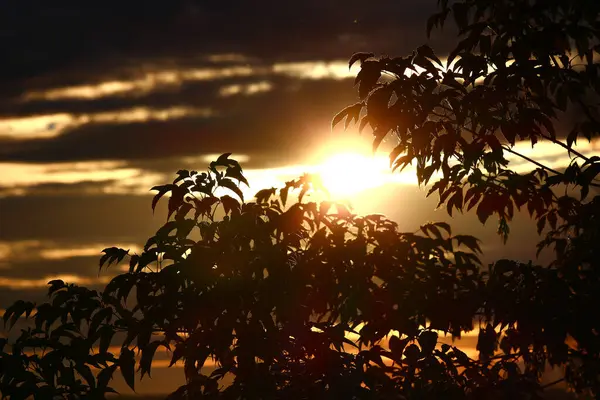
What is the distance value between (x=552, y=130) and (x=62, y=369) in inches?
183

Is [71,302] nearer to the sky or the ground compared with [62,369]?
nearer to the sky

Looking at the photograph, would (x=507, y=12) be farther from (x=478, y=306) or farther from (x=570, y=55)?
(x=478, y=306)

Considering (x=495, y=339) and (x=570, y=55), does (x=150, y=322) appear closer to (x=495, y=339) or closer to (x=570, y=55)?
(x=495, y=339)

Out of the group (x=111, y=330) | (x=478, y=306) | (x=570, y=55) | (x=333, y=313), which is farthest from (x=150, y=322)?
(x=570, y=55)

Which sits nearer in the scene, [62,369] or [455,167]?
[62,369]

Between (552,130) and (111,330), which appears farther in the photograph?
(552,130)

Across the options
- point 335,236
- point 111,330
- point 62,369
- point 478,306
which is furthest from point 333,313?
point 62,369

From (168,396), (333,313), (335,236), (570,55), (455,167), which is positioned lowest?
(168,396)

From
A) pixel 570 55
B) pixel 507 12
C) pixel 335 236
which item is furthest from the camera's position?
pixel 570 55

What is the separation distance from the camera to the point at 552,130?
709 centimetres

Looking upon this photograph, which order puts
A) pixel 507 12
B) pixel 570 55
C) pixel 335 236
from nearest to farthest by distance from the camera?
pixel 335 236 < pixel 507 12 < pixel 570 55

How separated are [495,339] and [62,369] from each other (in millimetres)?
3347

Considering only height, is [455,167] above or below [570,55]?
below

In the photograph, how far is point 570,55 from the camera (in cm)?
681
